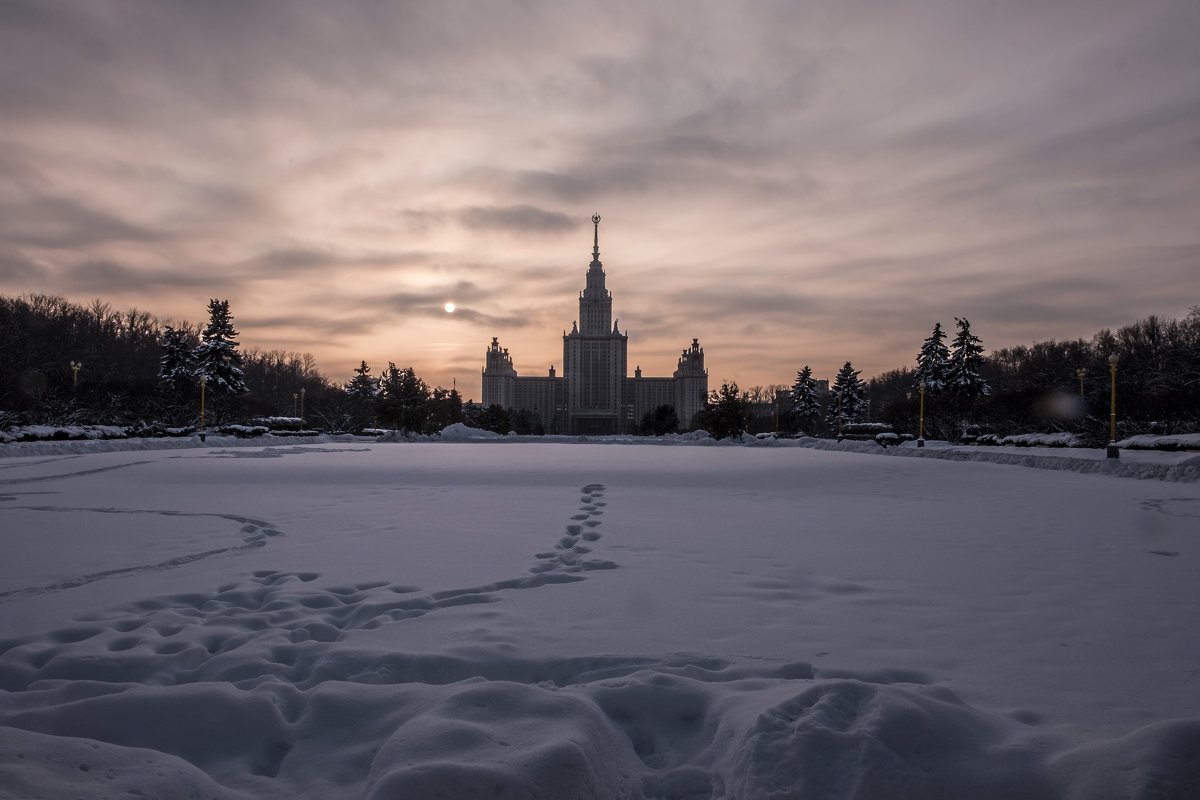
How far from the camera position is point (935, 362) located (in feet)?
173

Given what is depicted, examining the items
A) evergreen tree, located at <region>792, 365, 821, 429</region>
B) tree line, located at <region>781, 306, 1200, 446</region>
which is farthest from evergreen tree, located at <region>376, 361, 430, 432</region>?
evergreen tree, located at <region>792, 365, 821, 429</region>

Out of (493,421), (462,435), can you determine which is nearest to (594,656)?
(462,435)

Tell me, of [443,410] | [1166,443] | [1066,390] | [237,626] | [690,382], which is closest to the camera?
[237,626]

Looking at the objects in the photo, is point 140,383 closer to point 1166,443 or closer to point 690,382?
point 1166,443

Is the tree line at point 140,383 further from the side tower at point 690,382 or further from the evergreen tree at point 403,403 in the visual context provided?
A: the side tower at point 690,382

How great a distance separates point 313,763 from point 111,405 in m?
52.0

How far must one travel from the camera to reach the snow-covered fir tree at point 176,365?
48.1 meters

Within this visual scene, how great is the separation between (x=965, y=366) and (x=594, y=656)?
55234 mm

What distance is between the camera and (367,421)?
2724 inches

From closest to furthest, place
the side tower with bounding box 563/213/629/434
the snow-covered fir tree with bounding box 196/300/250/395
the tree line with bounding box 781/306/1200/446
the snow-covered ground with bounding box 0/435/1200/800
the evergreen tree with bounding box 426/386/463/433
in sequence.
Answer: the snow-covered ground with bounding box 0/435/1200/800, the tree line with bounding box 781/306/1200/446, the snow-covered fir tree with bounding box 196/300/250/395, the evergreen tree with bounding box 426/386/463/433, the side tower with bounding box 563/213/629/434

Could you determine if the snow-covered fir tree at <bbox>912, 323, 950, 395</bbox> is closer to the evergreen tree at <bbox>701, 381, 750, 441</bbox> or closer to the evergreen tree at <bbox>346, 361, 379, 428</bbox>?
the evergreen tree at <bbox>701, 381, 750, 441</bbox>

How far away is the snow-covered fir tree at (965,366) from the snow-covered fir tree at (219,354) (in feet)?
180

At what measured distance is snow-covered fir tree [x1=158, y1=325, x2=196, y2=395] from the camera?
48125 mm

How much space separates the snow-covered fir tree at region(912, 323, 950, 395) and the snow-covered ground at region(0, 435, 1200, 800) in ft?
155
